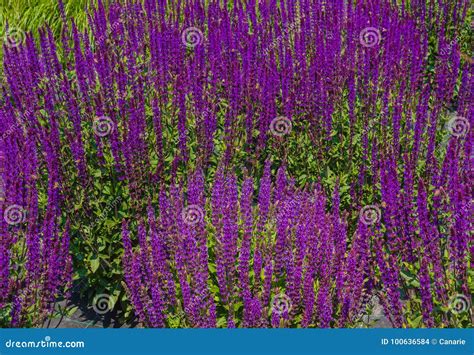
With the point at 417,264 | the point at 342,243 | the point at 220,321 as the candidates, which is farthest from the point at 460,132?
the point at 220,321

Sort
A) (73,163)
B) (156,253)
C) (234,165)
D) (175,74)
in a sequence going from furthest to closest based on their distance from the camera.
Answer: (175,74)
(234,165)
(73,163)
(156,253)

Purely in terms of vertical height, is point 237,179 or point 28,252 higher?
point 28,252

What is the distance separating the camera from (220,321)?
11.8 feet

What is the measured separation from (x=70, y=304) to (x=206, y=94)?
1.88 meters

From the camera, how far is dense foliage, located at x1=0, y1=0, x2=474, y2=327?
11.1 feet

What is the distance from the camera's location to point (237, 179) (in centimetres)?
518

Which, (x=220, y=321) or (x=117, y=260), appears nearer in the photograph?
(x=220, y=321)

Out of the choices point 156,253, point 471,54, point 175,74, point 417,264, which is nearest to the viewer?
point 156,253

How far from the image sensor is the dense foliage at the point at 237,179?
3393 mm

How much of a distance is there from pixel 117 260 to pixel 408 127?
7.67 feet

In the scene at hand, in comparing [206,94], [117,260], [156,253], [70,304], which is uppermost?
[206,94]

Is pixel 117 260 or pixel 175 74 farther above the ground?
pixel 175 74

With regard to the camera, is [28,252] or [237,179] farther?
[237,179]

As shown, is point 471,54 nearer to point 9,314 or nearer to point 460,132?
point 460,132
